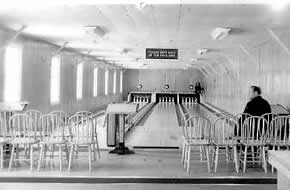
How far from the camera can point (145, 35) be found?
10.0 metres

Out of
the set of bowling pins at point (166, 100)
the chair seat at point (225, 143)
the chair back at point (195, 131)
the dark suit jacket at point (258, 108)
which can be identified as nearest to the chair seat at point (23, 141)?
the chair back at point (195, 131)

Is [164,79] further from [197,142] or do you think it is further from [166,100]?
[197,142]

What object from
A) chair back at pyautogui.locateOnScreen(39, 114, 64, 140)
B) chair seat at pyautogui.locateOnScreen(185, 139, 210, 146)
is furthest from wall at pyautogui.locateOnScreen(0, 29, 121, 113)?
chair seat at pyautogui.locateOnScreen(185, 139, 210, 146)

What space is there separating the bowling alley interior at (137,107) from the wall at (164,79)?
13631 mm

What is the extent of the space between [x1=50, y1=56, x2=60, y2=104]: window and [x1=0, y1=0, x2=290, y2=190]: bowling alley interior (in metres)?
0.03

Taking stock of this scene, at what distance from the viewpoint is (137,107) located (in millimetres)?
7938

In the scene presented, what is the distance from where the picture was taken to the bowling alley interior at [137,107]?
5.60 metres

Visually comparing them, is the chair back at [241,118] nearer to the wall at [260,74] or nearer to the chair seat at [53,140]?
the wall at [260,74]

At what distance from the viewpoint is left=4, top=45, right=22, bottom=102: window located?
828 centimetres

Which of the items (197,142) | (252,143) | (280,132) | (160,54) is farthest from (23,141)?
(160,54)

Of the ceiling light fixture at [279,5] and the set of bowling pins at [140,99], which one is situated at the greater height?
the ceiling light fixture at [279,5]

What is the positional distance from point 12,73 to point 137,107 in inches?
116

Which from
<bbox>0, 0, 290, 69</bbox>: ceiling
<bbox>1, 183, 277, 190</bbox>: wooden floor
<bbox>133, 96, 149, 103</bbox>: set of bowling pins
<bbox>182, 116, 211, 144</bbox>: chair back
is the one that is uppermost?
<bbox>0, 0, 290, 69</bbox>: ceiling

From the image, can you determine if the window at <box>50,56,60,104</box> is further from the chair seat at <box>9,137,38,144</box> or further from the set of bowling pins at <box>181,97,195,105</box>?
the set of bowling pins at <box>181,97,195,105</box>
